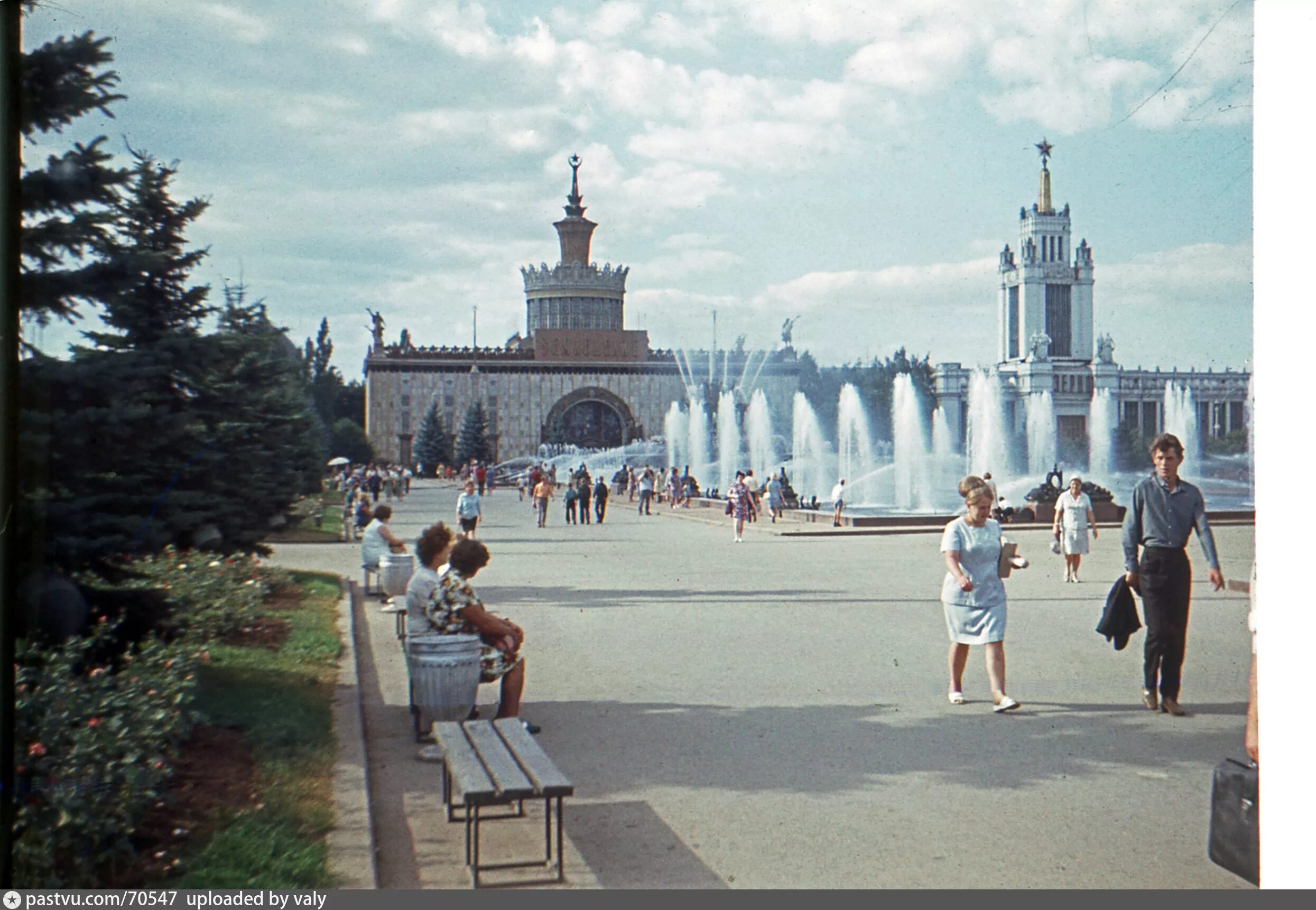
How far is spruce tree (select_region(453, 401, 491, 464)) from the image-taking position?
1418 centimetres

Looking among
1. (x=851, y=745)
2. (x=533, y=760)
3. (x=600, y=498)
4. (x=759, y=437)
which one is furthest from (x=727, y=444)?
(x=533, y=760)

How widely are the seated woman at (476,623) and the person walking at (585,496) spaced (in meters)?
17.9

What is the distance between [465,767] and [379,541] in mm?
5748

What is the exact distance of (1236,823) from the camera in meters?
4.29

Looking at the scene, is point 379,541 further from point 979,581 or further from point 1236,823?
point 1236,823

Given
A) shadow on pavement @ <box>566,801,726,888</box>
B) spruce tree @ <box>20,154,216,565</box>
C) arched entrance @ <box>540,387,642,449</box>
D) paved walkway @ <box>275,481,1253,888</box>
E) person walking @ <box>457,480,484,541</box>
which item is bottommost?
shadow on pavement @ <box>566,801,726,888</box>

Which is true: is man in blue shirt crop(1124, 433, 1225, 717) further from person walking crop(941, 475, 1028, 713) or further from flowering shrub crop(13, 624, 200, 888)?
flowering shrub crop(13, 624, 200, 888)

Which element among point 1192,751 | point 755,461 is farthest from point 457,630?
point 755,461

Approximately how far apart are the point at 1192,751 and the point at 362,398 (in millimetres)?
7717

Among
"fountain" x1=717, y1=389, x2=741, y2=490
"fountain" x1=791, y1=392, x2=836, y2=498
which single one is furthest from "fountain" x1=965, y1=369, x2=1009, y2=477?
Answer: "fountain" x1=717, y1=389, x2=741, y2=490

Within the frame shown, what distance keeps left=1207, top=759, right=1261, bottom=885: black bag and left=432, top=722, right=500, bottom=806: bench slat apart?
102 inches

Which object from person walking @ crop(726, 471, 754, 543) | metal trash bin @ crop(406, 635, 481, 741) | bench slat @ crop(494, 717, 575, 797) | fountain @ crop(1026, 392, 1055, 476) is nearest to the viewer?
bench slat @ crop(494, 717, 575, 797)

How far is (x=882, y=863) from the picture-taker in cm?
437

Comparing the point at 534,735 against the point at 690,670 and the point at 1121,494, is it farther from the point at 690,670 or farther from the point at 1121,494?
the point at 1121,494
